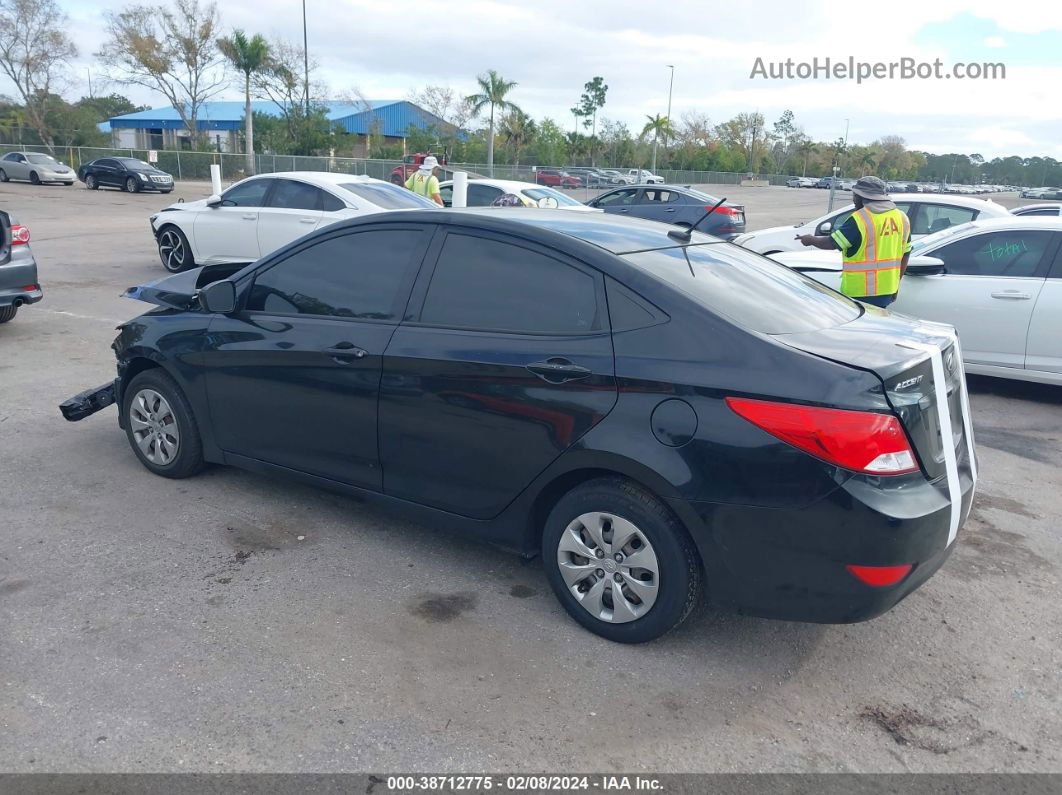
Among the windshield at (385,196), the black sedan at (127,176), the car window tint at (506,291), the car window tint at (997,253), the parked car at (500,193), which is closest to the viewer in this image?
the car window tint at (506,291)

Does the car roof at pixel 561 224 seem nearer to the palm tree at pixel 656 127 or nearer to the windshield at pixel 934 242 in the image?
the windshield at pixel 934 242

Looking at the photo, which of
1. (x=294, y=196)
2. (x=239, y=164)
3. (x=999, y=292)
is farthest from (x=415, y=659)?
(x=239, y=164)

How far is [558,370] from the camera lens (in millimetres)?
3576

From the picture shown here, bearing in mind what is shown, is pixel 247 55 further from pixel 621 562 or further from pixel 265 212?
pixel 621 562

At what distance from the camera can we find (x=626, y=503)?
344cm

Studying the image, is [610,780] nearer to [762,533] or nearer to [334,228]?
[762,533]

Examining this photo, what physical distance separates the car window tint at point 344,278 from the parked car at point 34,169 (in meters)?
38.4

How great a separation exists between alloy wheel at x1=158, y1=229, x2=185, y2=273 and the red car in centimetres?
3417

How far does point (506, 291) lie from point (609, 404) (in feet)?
2.47

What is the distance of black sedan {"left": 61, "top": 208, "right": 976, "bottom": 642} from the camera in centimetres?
315

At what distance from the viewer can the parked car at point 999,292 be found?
24.3 feet

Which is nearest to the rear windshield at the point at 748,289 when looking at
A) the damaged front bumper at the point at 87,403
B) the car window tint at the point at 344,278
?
the car window tint at the point at 344,278

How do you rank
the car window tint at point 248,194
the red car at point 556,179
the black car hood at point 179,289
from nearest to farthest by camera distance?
the black car hood at point 179,289
the car window tint at point 248,194
the red car at point 556,179

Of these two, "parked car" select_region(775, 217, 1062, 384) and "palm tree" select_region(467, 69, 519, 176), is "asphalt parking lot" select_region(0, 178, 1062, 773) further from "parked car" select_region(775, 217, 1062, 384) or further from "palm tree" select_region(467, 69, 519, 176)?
"palm tree" select_region(467, 69, 519, 176)
